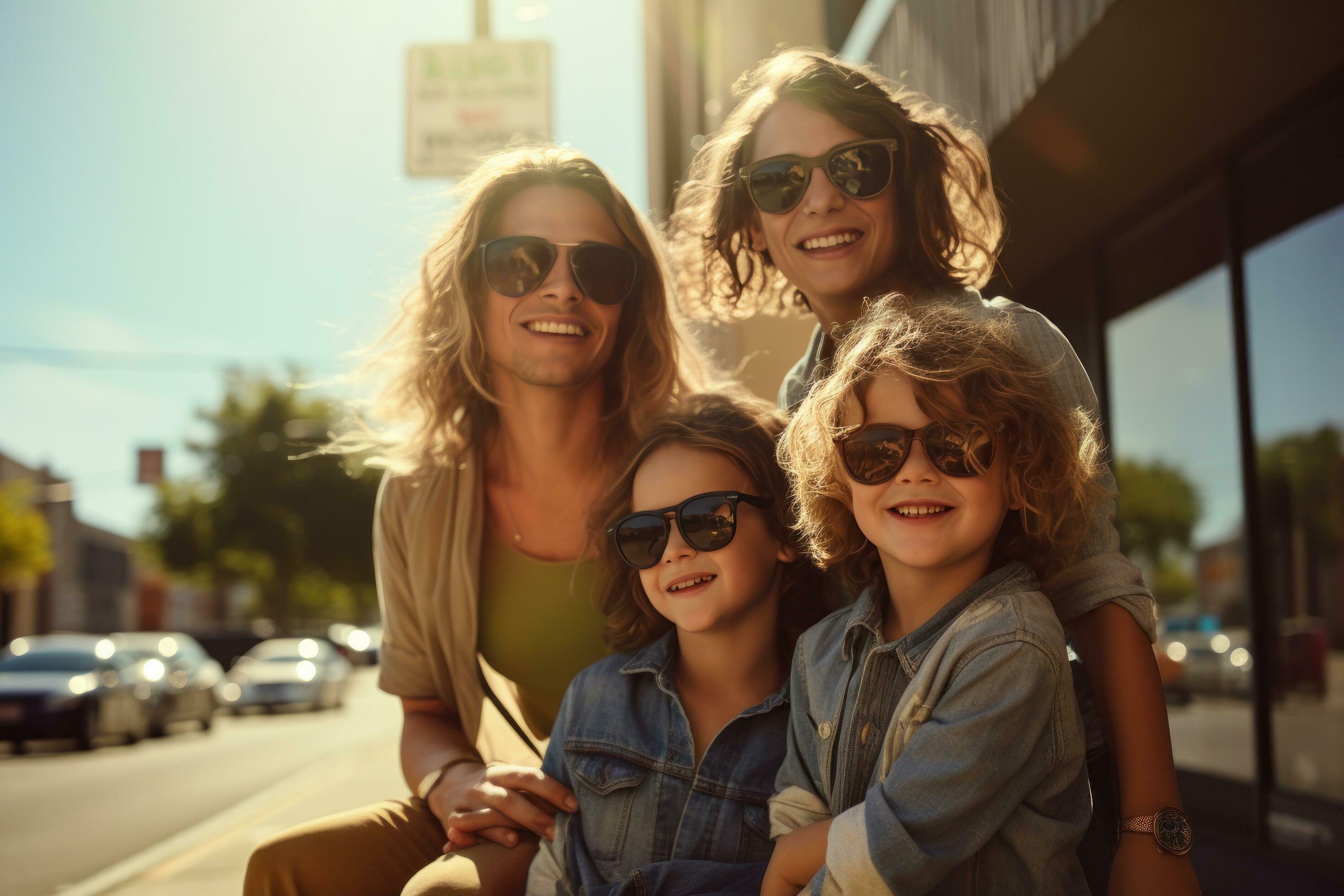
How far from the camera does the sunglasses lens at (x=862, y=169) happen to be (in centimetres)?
259

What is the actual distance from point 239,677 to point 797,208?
895 inches

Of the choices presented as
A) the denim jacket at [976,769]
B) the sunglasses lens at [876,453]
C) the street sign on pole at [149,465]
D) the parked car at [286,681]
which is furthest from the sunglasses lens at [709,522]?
the street sign on pole at [149,465]

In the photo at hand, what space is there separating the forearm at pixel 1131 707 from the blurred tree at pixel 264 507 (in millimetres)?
39683

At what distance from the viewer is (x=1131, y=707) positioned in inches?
72.6

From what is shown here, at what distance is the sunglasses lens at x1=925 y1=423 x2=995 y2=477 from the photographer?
187 centimetres

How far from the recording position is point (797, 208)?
104 inches

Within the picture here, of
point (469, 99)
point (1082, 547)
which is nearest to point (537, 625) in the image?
point (1082, 547)

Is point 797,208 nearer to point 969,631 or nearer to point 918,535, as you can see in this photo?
point 918,535

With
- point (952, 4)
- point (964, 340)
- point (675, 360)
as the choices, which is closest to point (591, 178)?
point (675, 360)

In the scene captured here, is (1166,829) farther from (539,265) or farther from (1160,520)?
(1160,520)

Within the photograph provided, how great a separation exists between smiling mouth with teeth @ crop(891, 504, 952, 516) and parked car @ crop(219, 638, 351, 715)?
865 inches

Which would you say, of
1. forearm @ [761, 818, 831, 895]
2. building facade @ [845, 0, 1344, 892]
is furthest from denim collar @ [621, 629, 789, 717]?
building facade @ [845, 0, 1344, 892]

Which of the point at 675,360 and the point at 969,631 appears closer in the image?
the point at 969,631

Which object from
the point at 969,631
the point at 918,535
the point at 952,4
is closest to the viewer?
the point at 969,631
